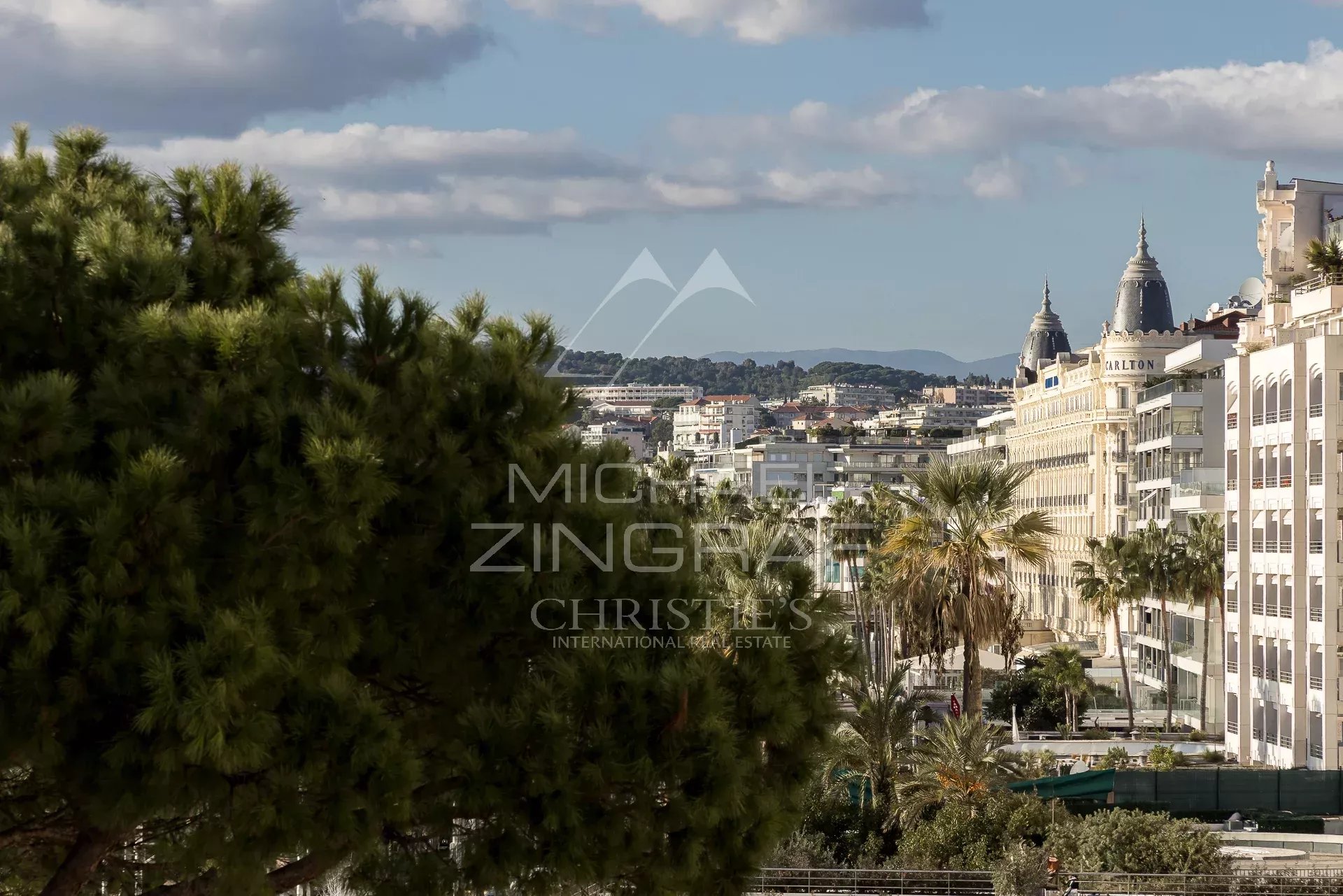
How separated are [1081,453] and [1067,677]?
46.5m

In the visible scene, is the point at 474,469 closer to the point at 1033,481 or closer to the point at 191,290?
the point at 191,290

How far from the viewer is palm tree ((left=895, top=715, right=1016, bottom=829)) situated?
28.9 m

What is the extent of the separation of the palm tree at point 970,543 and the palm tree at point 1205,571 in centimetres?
2975

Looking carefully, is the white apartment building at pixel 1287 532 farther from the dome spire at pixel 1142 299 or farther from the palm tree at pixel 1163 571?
the dome spire at pixel 1142 299

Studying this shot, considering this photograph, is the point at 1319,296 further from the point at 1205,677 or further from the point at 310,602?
the point at 310,602

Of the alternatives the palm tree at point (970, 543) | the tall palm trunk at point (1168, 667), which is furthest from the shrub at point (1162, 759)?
the tall palm trunk at point (1168, 667)

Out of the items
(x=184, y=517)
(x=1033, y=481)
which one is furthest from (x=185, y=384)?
(x=1033, y=481)

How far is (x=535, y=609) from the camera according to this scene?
→ 1182 centimetres

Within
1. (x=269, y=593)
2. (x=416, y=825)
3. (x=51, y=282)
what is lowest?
(x=416, y=825)

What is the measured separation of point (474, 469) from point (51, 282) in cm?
320

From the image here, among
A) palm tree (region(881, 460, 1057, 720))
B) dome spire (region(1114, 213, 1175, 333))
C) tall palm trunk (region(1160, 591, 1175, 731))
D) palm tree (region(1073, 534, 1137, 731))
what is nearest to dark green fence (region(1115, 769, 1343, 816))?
palm tree (region(881, 460, 1057, 720))

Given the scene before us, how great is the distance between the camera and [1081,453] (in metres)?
107

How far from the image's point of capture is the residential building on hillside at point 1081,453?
101m

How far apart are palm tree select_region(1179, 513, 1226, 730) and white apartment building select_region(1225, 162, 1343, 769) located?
8666mm
